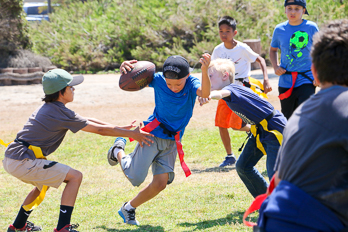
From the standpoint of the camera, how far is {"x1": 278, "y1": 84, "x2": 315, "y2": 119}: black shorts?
5.82 metres

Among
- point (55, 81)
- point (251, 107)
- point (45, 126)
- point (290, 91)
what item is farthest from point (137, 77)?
point (290, 91)

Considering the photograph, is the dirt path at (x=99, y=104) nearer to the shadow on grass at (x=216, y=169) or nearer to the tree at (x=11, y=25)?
the tree at (x=11, y=25)

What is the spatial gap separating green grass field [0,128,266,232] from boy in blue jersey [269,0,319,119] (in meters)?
1.22

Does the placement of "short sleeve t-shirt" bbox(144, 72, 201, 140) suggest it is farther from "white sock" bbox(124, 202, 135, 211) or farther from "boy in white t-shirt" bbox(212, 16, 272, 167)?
"boy in white t-shirt" bbox(212, 16, 272, 167)

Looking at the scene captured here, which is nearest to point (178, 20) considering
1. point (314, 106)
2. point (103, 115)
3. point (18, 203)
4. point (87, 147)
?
point (103, 115)

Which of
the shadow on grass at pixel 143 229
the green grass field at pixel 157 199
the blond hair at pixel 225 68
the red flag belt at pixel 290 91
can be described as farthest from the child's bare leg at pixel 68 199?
the red flag belt at pixel 290 91

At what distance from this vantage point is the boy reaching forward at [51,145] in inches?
163

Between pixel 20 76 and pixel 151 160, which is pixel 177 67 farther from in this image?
pixel 20 76

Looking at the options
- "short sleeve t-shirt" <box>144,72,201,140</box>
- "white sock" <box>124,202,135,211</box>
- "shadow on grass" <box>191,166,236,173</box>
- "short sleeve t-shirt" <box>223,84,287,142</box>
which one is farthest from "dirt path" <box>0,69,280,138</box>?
"short sleeve t-shirt" <box>223,84,287,142</box>

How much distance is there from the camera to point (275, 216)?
2.11m

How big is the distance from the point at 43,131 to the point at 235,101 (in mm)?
1842

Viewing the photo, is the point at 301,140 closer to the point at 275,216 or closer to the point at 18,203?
the point at 275,216

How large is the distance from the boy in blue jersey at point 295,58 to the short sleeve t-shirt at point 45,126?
3.02 m

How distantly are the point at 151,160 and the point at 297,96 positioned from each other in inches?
96.1
